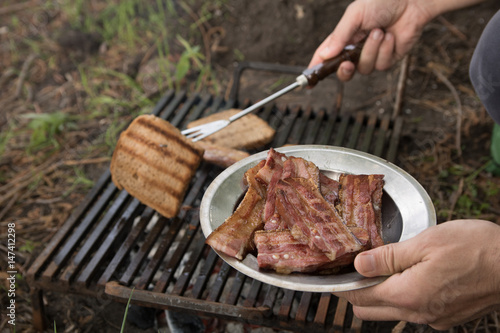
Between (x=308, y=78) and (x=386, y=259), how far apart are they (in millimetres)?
1378

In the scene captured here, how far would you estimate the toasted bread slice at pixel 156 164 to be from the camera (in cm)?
282

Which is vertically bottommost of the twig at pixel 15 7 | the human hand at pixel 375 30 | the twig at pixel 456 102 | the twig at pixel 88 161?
the twig at pixel 88 161

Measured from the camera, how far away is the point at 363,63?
301 centimetres

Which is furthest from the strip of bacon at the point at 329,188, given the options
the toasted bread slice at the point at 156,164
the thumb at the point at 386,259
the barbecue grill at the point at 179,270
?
the toasted bread slice at the point at 156,164

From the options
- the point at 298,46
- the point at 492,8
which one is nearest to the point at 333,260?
the point at 298,46

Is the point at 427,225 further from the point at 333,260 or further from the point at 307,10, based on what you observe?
the point at 307,10

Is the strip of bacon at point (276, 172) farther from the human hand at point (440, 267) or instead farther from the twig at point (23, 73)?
the twig at point (23, 73)

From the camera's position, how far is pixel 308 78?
264 centimetres

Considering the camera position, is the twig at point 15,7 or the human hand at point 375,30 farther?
the twig at point 15,7

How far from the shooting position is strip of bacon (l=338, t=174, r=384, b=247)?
6.14ft

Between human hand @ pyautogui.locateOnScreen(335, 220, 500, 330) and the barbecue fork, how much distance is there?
1298mm

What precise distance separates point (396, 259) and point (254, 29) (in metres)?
3.98

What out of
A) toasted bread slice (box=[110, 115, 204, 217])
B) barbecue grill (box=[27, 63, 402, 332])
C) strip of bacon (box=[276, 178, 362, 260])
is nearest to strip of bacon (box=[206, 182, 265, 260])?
strip of bacon (box=[276, 178, 362, 260])

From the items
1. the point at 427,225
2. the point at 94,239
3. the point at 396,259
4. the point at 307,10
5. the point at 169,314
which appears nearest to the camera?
the point at 396,259
